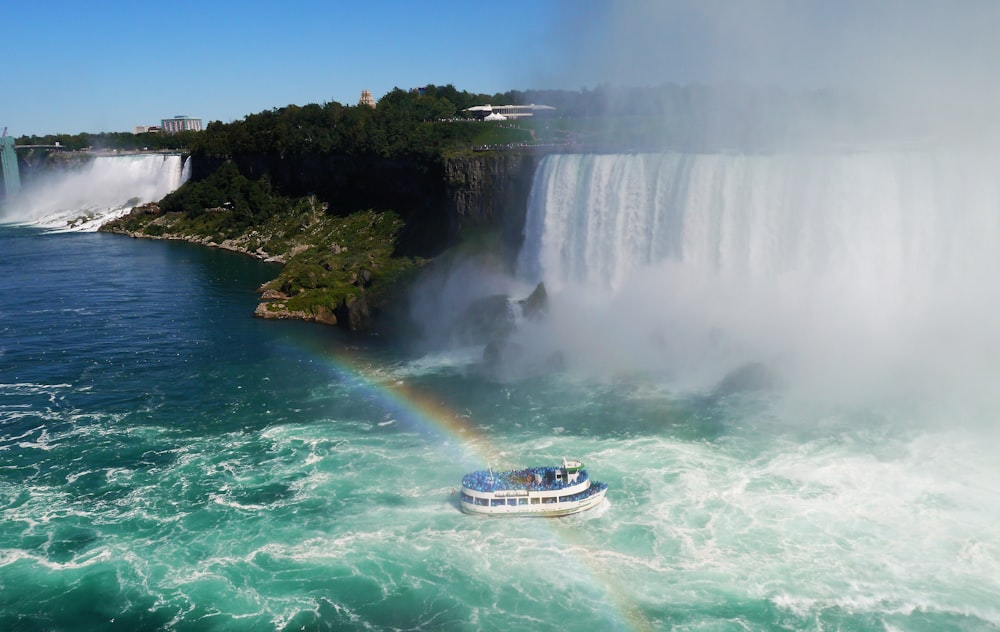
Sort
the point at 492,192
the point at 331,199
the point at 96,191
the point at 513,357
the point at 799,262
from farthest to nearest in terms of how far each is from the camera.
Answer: the point at 96,191, the point at 331,199, the point at 492,192, the point at 799,262, the point at 513,357

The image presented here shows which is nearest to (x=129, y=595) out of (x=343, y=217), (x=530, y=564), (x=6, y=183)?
(x=530, y=564)

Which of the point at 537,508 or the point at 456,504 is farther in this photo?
the point at 456,504

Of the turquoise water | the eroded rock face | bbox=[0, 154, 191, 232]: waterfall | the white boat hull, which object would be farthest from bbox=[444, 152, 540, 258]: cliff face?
bbox=[0, 154, 191, 232]: waterfall

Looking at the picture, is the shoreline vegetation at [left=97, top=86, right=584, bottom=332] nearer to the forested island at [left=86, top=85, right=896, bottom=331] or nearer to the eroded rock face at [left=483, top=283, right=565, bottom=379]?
the forested island at [left=86, top=85, right=896, bottom=331]

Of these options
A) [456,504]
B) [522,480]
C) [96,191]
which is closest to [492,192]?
[456,504]

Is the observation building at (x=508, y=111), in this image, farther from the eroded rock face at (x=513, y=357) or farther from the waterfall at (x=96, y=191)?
the eroded rock face at (x=513, y=357)

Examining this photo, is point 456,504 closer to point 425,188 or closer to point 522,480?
point 522,480
